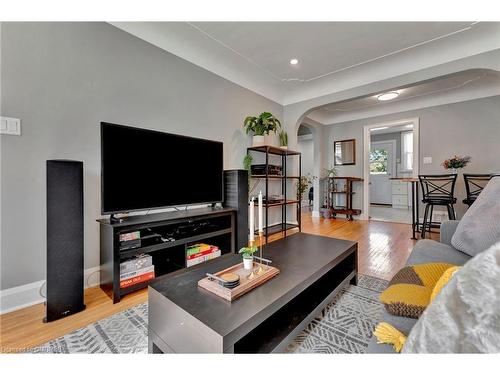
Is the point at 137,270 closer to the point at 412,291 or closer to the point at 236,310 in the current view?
the point at 236,310

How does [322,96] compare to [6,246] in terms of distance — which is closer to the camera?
[6,246]

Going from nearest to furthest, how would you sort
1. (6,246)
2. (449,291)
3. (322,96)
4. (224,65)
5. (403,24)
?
(449,291) → (6,246) → (403,24) → (224,65) → (322,96)

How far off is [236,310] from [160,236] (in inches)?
49.7

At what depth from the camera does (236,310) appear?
82 cm

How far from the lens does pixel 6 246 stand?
1457 millimetres

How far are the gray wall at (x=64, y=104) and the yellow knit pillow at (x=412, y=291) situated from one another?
207cm

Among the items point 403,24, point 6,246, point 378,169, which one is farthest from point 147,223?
point 378,169

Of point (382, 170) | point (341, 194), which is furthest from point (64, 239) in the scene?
point (382, 170)

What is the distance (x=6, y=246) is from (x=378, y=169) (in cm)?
800

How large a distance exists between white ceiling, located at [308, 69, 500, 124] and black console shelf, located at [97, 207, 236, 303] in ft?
8.78

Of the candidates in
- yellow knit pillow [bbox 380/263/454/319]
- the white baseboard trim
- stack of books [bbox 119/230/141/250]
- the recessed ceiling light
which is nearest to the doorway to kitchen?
the recessed ceiling light

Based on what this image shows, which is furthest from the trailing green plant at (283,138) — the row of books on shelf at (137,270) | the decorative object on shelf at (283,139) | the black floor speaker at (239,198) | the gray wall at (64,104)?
the row of books on shelf at (137,270)
